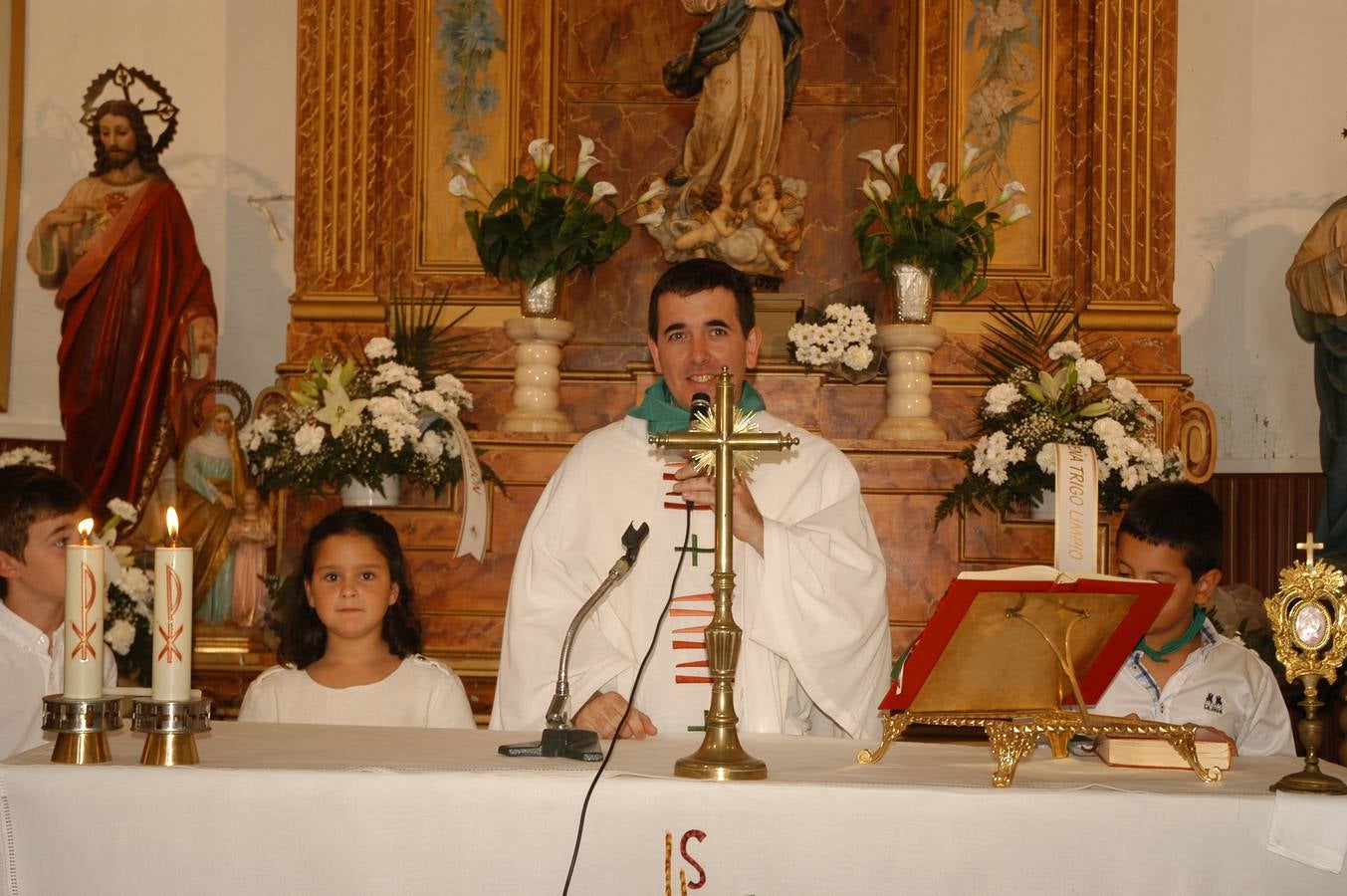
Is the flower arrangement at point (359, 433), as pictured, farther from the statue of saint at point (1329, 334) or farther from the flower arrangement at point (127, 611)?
the statue of saint at point (1329, 334)

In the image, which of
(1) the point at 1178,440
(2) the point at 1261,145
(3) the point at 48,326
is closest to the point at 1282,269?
(2) the point at 1261,145

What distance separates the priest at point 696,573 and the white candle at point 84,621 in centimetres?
118

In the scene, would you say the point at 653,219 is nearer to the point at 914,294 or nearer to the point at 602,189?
the point at 602,189

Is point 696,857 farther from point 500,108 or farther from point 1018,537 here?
point 500,108

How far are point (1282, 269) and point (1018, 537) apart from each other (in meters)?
2.71

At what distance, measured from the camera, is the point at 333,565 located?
14.5 ft

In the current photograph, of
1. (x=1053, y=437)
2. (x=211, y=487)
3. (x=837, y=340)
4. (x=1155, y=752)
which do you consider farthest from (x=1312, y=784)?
(x=211, y=487)

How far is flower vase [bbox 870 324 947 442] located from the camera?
6.88m

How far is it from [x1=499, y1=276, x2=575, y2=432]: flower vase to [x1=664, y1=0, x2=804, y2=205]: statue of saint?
1.01 m

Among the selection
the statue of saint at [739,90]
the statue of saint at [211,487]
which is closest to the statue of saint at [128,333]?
the statue of saint at [211,487]

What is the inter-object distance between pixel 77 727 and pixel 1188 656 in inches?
110

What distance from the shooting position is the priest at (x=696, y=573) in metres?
3.80

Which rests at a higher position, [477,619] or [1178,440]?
[1178,440]

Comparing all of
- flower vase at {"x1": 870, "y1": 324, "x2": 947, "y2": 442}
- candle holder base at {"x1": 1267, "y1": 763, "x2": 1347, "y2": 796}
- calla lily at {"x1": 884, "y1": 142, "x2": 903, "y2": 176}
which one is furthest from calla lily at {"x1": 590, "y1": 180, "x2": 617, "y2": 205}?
candle holder base at {"x1": 1267, "y1": 763, "x2": 1347, "y2": 796}
